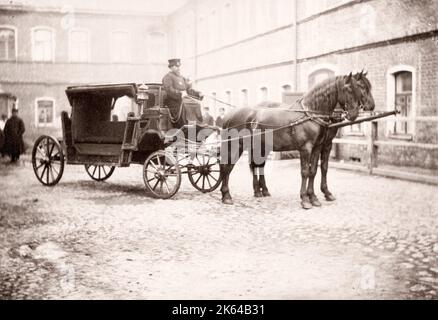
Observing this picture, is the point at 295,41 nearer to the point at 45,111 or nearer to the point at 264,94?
the point at 264,94

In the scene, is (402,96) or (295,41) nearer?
(402,96)

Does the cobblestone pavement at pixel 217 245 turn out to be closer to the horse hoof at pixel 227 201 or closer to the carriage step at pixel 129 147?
the horse hoof at pixel 227 201

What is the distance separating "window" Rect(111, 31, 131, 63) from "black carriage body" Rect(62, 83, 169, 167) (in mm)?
19119

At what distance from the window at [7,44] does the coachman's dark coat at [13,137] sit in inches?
437

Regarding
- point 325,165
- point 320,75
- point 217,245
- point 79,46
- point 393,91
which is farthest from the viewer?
point 79,46

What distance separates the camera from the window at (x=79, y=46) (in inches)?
1125

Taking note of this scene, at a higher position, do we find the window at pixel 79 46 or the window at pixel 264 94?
the window at pixel 79 46

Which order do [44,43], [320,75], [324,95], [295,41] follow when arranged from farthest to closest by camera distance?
[44,43] < [295,41] < [320,75] < [324,95]

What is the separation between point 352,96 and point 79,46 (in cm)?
2449

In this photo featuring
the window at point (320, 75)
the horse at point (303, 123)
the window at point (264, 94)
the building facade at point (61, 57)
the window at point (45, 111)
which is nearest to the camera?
the horse at point (303, 123)

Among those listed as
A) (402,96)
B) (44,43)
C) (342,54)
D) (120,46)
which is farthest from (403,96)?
(44,43)

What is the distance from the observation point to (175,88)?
947cm

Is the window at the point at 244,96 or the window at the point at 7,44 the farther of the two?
the window at the point at 7,44

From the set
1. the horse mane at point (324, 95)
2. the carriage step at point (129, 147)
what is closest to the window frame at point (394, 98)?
the horse mane at point (324, 95)
